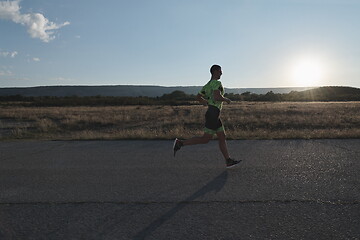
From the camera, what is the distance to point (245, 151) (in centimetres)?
704

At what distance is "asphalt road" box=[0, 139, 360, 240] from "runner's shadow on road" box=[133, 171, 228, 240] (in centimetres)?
1

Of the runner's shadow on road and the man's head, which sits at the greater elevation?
the man's head

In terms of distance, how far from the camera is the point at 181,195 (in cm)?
405

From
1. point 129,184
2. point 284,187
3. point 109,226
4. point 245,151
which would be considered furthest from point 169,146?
point 109,226

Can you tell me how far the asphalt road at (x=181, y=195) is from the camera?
3043 mm

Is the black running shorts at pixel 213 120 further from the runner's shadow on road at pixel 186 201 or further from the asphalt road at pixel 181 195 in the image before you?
the runner's shadow on road at pixel 186 201

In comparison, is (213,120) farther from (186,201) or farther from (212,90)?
(186,201)

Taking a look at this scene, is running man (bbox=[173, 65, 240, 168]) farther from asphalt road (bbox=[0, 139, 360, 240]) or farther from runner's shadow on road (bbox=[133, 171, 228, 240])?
runner's shadow on road (bbox=[133, 171, 228, 240])

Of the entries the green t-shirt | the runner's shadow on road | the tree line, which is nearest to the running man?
the green t-shirt

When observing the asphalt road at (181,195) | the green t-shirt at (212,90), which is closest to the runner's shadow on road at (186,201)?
the asphalt road at (181,195)

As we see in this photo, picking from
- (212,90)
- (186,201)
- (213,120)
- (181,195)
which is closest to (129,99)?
(213,120)

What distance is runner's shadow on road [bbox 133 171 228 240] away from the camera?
9.87 feet

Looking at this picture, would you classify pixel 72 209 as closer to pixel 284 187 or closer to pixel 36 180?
pixel 36 180

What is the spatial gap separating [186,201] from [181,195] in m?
0.23
